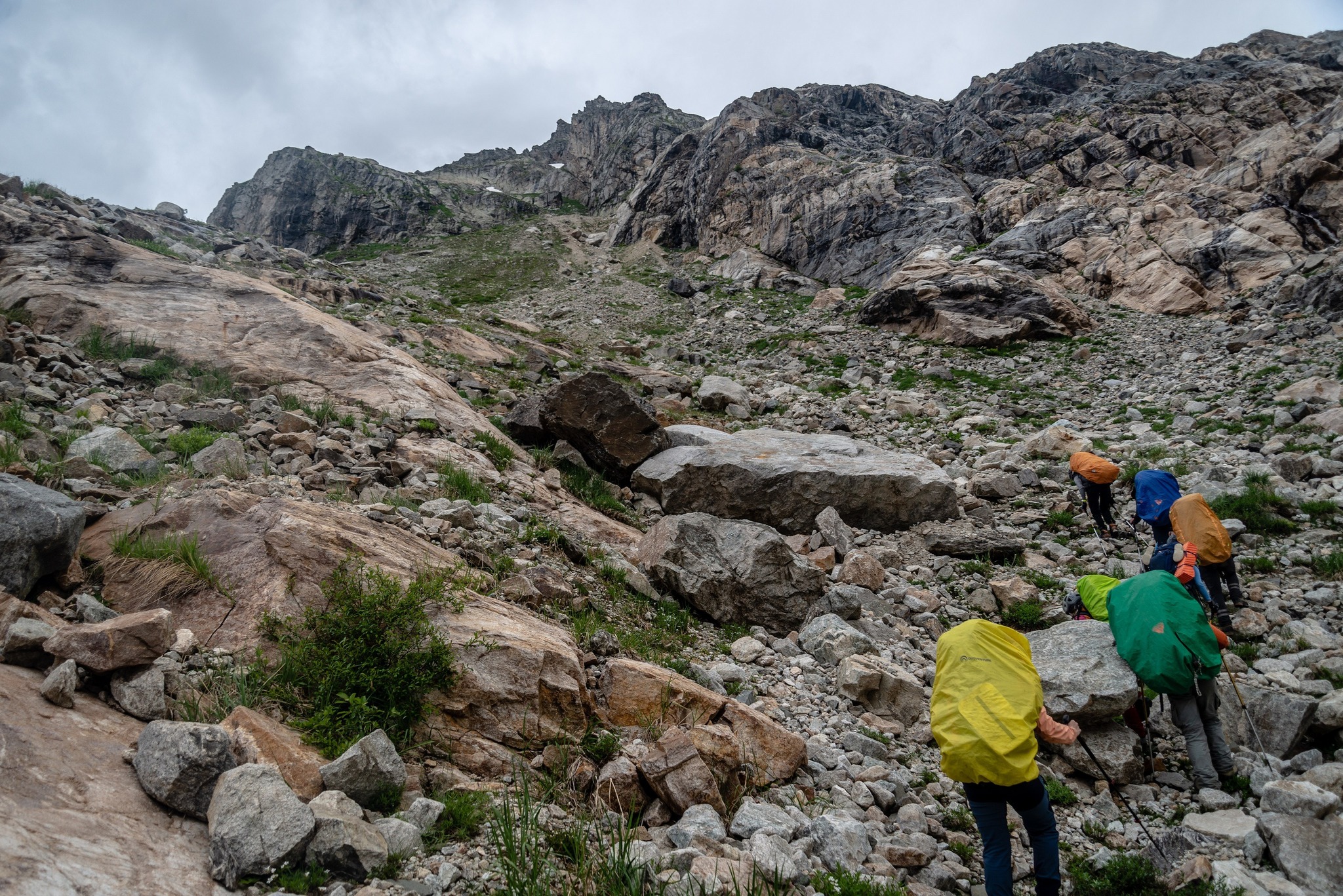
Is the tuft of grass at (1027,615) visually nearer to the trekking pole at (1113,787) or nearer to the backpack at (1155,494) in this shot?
the backpack at (1155,494)

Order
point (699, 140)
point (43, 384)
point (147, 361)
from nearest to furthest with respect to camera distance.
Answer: point (43, 384) → point (147, 361) → point (699, 140)

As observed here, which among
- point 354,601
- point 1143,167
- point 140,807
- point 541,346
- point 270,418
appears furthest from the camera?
point 1143,167

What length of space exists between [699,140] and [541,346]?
44486mm

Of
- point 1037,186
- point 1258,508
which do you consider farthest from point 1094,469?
point 1037,186

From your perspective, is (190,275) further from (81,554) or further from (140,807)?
(140,807)

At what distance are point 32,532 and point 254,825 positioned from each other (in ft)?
10.6

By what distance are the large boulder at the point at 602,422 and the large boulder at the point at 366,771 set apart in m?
8.52

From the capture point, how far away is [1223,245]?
77.9ft

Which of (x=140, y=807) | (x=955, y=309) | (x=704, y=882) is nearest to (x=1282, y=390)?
(x=955, y=309)

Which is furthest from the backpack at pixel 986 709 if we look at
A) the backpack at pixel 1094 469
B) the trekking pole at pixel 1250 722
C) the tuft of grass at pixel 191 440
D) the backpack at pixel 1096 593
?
the tuft of grass at pixel 191 440

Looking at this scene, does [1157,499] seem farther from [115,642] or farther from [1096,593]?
[115,642]

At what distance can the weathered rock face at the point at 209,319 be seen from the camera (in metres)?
10.7

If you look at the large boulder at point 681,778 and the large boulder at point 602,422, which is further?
the large boulder at point 602,422

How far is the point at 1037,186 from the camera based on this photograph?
34.2m
